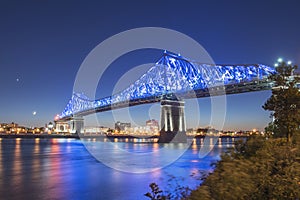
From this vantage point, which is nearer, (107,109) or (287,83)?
(287,83)

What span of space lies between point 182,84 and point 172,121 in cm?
→ 1000

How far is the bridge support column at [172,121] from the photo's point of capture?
210 feet

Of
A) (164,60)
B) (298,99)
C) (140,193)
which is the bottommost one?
(140,193)

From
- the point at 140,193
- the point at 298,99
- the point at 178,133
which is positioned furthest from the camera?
the point at 178,133

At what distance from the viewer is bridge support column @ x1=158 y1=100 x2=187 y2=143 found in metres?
64.1

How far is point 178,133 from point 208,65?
15296mm

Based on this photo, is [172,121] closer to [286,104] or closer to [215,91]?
[215,91]

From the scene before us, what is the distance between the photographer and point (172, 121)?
214 ft

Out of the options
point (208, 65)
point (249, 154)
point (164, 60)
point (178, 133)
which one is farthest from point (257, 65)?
point (249, 154)

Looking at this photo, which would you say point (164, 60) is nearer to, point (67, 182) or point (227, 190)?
point (67, 182)

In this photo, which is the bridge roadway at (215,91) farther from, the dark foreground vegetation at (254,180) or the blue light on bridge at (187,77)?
the dark foreground vegetation at (254,180)

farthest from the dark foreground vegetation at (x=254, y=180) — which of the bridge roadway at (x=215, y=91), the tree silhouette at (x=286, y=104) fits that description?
the bridge roadway at (x=215, y=91)

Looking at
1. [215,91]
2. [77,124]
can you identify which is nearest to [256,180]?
[215,91]

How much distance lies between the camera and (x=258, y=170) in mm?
5656
